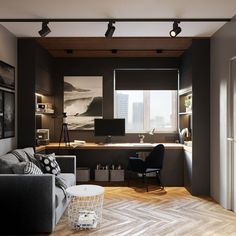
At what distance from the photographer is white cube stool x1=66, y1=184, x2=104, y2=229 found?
317 centimetres

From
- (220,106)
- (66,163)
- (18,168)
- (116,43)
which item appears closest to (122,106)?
(116,43)

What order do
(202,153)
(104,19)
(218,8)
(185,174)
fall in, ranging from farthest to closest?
(185,174) < (202,153) < (104,19) < (218,8)

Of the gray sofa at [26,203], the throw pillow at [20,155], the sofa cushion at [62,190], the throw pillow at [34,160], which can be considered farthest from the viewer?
the throw pillow at [34,160]

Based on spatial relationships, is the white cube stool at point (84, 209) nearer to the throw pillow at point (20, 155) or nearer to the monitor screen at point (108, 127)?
the throw pillow at point (20, 155)

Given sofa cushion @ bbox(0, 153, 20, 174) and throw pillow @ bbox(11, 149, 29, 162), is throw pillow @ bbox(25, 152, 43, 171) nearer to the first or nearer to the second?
throw pillow @ bbox(11, 149, 29, 162)

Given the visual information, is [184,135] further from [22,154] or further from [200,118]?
[22,154]

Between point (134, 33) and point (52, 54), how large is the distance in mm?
2156

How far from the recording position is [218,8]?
3312 millimetres

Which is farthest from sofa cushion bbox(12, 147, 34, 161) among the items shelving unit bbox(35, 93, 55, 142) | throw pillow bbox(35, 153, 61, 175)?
shelving unit bbox(35, 93, 55, 142)

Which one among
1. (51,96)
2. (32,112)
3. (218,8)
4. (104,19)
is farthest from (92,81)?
(218,8)

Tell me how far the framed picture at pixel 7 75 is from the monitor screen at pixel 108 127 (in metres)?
1.94

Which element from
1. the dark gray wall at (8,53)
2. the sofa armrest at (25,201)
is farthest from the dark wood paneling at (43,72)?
the sofa armrest at (25,201)

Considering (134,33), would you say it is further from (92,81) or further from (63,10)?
(92,81)

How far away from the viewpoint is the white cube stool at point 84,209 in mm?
3174
